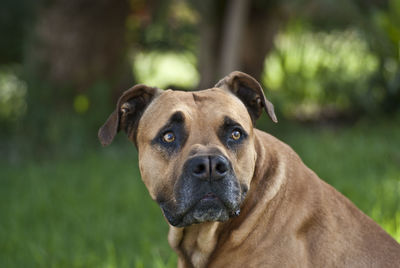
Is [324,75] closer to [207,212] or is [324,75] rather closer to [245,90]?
[245,90]

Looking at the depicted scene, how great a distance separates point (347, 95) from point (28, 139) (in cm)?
584

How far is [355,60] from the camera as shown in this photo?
38.1 feet

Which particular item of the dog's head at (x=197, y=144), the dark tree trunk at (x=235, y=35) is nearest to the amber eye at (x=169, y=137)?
the dog's head at (x=197, y=144)

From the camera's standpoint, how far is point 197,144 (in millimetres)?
3221

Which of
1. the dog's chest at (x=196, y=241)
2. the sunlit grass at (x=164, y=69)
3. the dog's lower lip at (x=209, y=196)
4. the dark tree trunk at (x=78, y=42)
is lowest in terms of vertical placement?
the sunlit grass at (x=164, y=69)

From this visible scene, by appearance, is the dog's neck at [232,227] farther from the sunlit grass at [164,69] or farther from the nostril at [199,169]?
the sunlit grass at [164,69]

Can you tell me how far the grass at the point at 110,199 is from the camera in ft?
16.8

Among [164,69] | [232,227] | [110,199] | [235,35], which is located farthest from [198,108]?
[164,69]

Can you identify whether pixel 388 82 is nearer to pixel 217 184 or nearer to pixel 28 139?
pixel 28 139

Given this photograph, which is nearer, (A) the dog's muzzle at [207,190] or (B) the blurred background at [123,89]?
(A) the dog's muzzle at [207,190]

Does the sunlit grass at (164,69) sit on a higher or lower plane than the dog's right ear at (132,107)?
lower

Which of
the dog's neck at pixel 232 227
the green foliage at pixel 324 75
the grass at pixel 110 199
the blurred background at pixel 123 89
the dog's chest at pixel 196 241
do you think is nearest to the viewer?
the dog's neck at pixel 232 227

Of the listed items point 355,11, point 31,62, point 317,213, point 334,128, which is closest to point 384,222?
point 317,213

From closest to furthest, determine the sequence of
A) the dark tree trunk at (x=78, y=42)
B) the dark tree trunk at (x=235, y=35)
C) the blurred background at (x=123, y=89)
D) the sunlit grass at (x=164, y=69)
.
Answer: the blurred background at (x=123, y=89)
the dark tree trunk at (x=78, y=42)
the dark tree trunk at (x=235, y=35)
the sunlit grass at (x=164, y=69)
